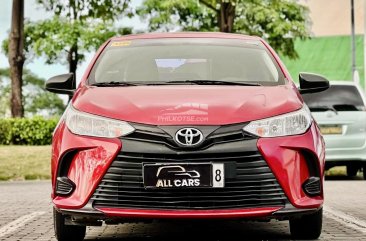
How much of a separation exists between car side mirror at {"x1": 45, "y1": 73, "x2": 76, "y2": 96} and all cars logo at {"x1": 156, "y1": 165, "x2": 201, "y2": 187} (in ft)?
5.60

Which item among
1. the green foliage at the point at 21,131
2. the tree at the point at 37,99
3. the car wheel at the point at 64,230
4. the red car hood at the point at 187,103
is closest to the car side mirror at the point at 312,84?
the red car hood at the point at 187,103

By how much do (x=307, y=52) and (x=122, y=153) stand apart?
62.6 metres

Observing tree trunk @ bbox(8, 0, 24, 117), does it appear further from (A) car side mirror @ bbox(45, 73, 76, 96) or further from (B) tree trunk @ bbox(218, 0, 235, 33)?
(A) car side mirror @ bbox(45, 73, 76, 96)

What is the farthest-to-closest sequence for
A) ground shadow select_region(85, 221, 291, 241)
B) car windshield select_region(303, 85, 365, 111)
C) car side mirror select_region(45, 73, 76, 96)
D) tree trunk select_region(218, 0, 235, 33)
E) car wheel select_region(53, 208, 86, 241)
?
tree trunk select_region(218, 0, 235, 33) < car windshield select_region(303, 85, 365, 111) < car side mirror select_region(45, 73, 76, 96) < ground shadow select_region(85, 221, 291, 241) < car wheel select_region(53, 208, 86, 241)

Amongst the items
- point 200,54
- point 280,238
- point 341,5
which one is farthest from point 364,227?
point 341,5

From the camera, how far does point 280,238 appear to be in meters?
7.20

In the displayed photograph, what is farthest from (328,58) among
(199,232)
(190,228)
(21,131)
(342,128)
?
(199,232)

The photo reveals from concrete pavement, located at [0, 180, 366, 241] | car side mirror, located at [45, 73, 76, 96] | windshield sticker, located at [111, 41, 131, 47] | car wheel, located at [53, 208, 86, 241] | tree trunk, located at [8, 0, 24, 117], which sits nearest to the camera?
car wheel, located at [53, 208, 86, 241]

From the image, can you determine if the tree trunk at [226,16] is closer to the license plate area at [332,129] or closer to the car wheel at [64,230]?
the license plate area at [332,129]

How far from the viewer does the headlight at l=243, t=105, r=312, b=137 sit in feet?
20.6

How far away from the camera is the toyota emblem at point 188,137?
244 inches

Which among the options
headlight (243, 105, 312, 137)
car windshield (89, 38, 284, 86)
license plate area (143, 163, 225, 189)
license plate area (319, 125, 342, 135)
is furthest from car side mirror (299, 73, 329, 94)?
license plate area (319, 125, 342, 135)

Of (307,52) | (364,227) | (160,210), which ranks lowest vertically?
(307,52)

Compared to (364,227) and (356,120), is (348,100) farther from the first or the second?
(364,227)
